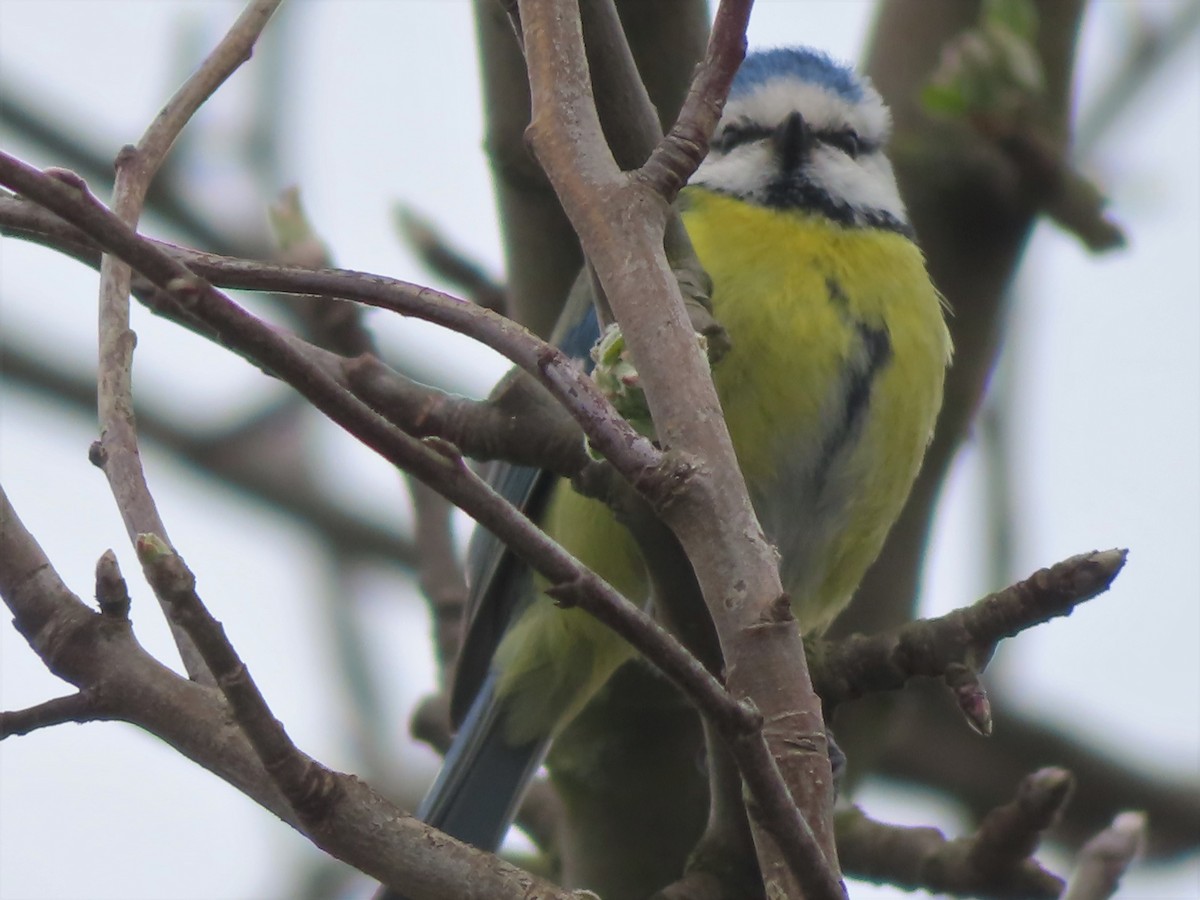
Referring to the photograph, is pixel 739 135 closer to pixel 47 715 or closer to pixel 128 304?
pixel 128 304

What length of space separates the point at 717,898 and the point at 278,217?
130 centimetres

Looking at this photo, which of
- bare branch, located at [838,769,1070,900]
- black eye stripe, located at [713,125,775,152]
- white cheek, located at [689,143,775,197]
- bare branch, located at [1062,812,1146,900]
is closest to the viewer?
bare branch, located at [1062,812,1146,900]

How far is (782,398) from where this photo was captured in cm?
246

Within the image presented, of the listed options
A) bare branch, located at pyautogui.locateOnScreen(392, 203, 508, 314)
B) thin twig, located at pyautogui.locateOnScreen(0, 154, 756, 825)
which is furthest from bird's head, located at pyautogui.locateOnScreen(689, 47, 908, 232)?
thin twig, located at pyautogui.locateOnScreen(0, 154, 756, 825)

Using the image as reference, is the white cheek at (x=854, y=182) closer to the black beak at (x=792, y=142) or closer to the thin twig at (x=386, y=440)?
the black beak at (x=792, y=142)

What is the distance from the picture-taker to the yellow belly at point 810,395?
2473 mm

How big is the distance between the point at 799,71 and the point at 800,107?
107 millimetres

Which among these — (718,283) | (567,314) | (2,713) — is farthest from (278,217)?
(2,713)

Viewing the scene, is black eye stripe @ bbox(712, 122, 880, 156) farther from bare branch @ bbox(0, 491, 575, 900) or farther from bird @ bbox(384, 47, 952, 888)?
bare branch @ bbox(0, 491, 575, 900)

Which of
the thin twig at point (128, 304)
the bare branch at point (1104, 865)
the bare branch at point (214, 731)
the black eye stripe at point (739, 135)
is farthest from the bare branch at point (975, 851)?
the black eye stripe at point (739, 135)

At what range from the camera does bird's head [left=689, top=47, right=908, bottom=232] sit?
289 cm

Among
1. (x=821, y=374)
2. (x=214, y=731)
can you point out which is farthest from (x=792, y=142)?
(x=214, y=731)

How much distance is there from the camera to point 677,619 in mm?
1466

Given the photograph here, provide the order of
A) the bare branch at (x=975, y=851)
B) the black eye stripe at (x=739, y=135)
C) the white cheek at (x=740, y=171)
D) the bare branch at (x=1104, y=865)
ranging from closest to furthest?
the bare branch at (x=1104, y=865) < the bare branch at (x=975, y=851) < the white cheek at (x=740, y=171) < the black eye stripe at (x=739, y=135)
